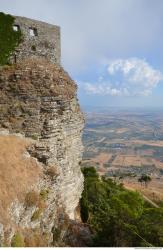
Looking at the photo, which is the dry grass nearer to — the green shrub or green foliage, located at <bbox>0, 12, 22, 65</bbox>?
the green shrub

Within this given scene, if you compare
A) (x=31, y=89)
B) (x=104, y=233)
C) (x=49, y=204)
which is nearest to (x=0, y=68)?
(x=31, y=89)

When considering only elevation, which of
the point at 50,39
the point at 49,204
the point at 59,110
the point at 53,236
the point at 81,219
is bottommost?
the point at 81,219

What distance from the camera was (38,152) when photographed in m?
26.5

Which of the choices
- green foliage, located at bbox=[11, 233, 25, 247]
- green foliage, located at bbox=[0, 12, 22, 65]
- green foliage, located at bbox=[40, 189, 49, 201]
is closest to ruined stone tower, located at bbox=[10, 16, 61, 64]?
green foliage, located at bbox=[0, 12, 22, 65]

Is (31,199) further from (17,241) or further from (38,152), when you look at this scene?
(38,152)

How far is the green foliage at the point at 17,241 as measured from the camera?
17.8 meters

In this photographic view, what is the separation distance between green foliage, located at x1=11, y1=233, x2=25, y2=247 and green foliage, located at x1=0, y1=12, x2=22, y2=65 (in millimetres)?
17143

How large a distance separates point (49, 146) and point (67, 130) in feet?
15.5

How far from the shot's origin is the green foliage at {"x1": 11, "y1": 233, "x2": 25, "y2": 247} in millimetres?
17750

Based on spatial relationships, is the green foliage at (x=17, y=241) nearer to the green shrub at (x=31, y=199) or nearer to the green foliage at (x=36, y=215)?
the green shrub at (x=31, y=199)

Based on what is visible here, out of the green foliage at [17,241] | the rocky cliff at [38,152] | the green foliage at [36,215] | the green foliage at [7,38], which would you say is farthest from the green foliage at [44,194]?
the green foliage at [7,38]

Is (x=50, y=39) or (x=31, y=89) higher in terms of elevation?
(x=50, y=39)

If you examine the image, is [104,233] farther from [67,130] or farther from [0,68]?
[0,68]

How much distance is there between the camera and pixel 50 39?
34.4 m
